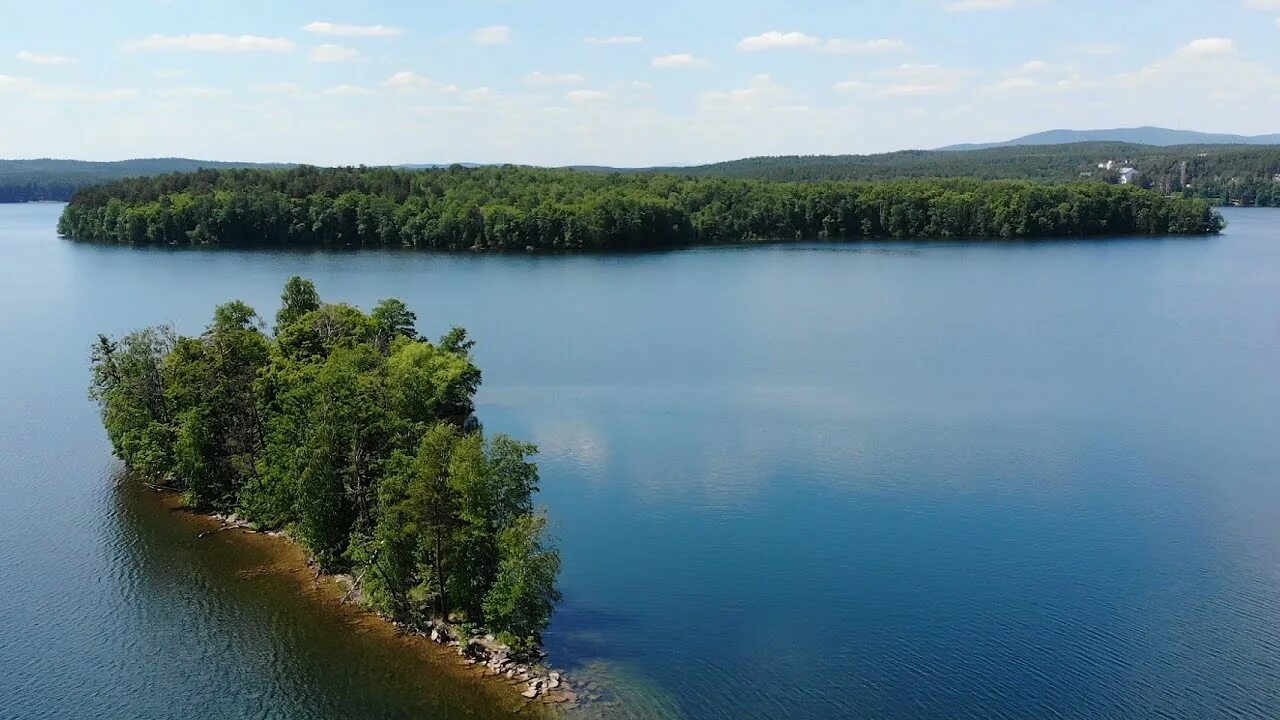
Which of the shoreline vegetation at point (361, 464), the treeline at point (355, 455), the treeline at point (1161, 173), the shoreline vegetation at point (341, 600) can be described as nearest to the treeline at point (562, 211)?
the treeline at point (1161, 173)

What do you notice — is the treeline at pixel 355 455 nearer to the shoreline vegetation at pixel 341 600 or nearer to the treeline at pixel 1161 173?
the shoreline vegetation at pixel 341 600

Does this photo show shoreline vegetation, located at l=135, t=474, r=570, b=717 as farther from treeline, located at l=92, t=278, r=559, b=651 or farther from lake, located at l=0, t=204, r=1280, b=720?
treeline, located at l=92, t=278, r=559, b=651

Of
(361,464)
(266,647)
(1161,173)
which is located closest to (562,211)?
(361,464)

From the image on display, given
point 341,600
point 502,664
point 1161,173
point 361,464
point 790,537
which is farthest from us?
point 1161,173

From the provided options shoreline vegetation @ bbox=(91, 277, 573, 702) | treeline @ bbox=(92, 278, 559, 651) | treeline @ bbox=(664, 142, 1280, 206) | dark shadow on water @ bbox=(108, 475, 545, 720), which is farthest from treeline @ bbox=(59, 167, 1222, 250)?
dark shadow on water @ bbox=(108, 475, 545, 720)

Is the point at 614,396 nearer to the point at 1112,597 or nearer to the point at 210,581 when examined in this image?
the point at 210,581

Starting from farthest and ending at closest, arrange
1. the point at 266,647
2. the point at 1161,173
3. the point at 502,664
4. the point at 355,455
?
the point at 1161,173, the point at 355,455, the point at 266,647, the point at 502,664

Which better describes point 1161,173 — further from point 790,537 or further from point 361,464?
point 361,464
